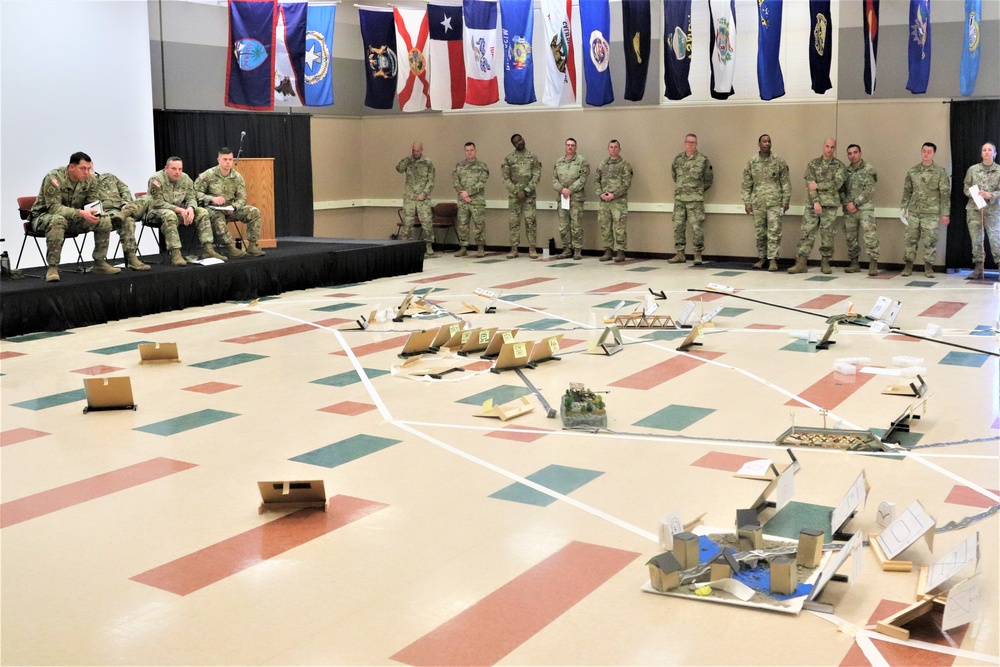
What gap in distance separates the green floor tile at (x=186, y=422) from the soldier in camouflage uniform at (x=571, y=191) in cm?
892

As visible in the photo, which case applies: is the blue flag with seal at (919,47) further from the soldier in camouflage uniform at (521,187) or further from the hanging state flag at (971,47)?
the soldier in camouflage uniform at (521,187)

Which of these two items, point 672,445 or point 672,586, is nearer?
point 672,586

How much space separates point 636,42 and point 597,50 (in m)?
0.51

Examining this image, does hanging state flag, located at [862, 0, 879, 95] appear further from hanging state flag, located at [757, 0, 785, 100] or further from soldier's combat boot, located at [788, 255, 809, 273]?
soldier's combat boot, located at [788, 255, 809, 273]

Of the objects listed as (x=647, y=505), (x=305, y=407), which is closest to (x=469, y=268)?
(x=305, y=407)

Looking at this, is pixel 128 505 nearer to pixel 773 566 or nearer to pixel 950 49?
pixel 773 566

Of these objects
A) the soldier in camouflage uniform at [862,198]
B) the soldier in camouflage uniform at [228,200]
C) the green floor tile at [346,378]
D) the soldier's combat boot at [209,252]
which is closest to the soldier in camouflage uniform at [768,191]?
the soldier in camouflage uniform at [862,198]

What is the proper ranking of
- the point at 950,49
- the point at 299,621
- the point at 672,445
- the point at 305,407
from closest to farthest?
the point at 299,621 < the point at 672,445 < the point at 305,407 < the point at 950,49

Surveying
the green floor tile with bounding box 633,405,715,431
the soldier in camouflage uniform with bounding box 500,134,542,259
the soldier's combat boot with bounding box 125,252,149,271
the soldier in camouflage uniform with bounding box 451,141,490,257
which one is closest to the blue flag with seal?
the soldier in camouflage uniform with bounding box 500,134,542,259

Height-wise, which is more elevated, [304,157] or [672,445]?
[304,157]

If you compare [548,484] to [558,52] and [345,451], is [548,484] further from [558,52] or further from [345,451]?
[558,52]

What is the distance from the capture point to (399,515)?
4.30 m

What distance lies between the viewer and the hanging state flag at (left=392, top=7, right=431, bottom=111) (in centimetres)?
1420

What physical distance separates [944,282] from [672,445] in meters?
7.69
